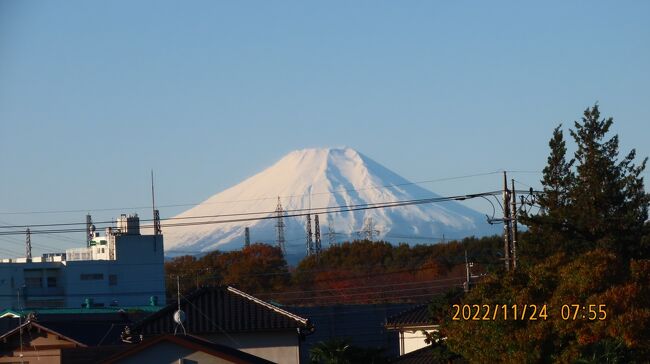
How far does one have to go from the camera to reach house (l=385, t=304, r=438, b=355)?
4553 cm

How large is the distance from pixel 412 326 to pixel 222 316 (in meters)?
9.01

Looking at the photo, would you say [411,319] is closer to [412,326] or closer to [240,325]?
[412,326]

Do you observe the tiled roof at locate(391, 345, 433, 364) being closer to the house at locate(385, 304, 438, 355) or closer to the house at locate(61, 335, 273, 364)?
the house at locate(385, 304, 438, 355)

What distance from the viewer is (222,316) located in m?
40.2

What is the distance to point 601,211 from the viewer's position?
5228 centimetres

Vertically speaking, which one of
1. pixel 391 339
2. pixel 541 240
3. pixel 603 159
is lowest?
pixel 391 339

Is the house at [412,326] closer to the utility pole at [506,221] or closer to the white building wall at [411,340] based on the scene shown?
the white building wall at [411,340]

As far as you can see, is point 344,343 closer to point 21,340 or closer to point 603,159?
point 21,340

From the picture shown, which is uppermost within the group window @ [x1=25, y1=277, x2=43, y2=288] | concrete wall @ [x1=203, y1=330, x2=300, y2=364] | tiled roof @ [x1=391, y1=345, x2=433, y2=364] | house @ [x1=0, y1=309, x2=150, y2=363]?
window @ [x1=25, y1=277, x2=43, y2=288]

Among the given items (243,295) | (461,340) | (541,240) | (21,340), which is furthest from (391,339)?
(461,340)

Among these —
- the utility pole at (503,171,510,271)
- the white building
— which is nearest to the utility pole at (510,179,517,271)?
the utility pole at (503,171,510,271)

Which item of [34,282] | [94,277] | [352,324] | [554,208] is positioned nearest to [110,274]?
[94,277]

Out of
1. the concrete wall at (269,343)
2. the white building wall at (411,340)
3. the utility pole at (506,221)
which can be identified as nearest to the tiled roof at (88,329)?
the concrete wall at (269,343)

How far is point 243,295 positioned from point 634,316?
57.3ft
